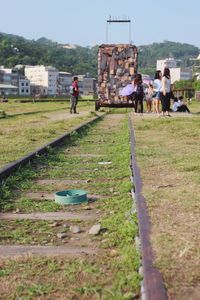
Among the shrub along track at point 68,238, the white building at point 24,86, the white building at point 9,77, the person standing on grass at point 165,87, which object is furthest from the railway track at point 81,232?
the white building at point 24,86

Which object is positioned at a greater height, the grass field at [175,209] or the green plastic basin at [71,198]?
the grass field at [175,209]

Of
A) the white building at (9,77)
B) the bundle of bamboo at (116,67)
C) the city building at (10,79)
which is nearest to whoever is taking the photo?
the bundle of bamboo at (116,67)

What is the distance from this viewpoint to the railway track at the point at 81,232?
271 cm

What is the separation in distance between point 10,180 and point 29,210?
1.34 m

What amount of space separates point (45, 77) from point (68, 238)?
629ft

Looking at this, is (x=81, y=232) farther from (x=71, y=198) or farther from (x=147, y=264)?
(x=147, y=264)

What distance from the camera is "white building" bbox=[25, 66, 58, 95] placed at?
192 m

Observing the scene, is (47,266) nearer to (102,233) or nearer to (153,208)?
(102,233)

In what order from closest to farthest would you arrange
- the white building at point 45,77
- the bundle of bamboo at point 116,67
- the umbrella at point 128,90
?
the umbrella at point 128,90
the bundle of bamboo at point 116,67
the white building at point 45,77

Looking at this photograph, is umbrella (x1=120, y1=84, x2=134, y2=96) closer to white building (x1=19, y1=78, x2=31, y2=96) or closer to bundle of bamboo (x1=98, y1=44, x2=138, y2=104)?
bundle of bamboo (x1=98, y1=44, x2=138, y2=104)

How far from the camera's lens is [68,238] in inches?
146

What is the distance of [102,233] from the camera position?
3781 mm

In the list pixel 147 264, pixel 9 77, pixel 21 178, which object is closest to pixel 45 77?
pixel 9 77

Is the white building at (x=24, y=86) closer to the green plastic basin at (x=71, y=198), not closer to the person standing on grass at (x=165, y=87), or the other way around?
the person standing on grass at (x=165, y=87)
